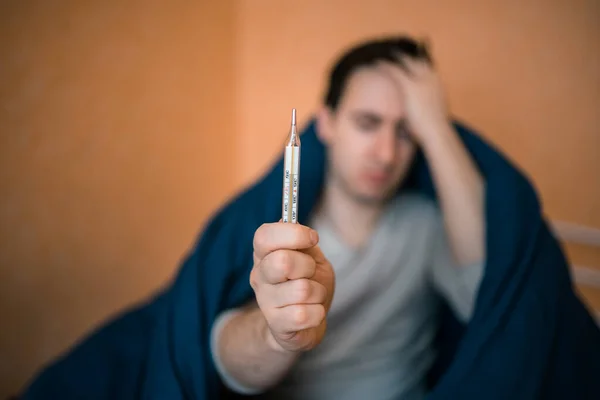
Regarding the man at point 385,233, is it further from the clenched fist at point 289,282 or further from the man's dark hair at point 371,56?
the clenched fist at point 289,282

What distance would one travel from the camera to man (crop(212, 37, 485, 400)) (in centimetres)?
75

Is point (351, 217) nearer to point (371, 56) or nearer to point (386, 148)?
point (386, 148)

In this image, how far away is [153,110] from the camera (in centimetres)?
119

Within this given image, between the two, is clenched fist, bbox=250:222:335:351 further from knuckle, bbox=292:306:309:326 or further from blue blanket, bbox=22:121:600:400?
blue blanket, bbox=22:121:600:400

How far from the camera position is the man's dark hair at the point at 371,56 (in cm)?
83

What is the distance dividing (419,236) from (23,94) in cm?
86

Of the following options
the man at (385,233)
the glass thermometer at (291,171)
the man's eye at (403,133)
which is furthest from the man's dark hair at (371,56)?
the glass thermometer at (291,171)

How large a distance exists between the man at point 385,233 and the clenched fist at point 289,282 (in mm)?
222

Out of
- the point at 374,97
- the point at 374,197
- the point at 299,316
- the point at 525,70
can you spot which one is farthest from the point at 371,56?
the point at 299,316

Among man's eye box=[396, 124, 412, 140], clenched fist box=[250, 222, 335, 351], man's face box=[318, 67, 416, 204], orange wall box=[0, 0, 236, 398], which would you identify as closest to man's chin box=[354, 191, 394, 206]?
man's face box=[318, 67, 416, 204]

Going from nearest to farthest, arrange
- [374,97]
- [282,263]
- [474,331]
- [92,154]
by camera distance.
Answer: [282,263] < [474,331] < [374,97] < [92,154]

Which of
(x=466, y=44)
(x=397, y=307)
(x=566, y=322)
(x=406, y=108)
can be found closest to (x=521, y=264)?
(x=566, y=322)

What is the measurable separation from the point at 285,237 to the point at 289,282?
0.05 m

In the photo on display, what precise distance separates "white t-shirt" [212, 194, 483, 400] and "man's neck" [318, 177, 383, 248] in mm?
19
